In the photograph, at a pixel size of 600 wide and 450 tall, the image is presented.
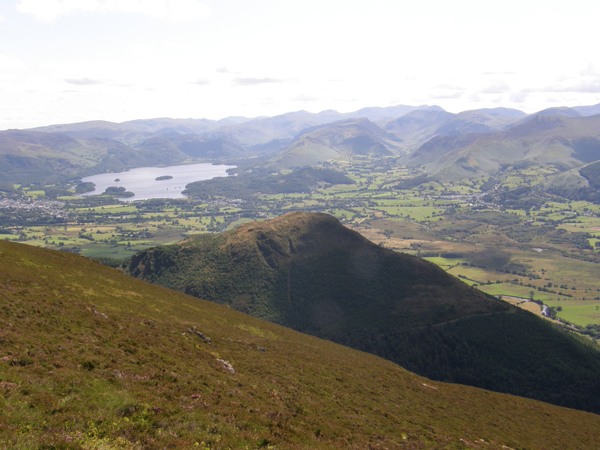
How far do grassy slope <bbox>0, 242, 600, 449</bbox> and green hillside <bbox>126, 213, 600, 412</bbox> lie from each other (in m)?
29.0

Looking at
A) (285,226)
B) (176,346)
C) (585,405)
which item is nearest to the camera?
(176,346)

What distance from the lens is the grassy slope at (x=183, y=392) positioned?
23.7m

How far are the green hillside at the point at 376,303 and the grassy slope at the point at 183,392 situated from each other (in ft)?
95.3

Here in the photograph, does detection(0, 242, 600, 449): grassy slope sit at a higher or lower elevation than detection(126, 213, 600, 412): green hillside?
higher

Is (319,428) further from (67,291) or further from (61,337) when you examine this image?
(67,291)

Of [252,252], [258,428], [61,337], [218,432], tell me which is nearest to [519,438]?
[258,428]

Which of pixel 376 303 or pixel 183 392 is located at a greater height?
pixel 183 392

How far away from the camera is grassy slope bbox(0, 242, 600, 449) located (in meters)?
23.7

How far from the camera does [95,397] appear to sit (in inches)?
1036

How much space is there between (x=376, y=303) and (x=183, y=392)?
12001 centimetres

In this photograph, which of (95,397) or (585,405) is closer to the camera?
(95,397)

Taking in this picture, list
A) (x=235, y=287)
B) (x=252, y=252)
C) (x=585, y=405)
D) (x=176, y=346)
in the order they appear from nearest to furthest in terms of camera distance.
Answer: (x=176, y=346) < (x=585, y=405) < (x=235, y=287) < (x=252, y=252)

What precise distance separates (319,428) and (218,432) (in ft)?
39.3

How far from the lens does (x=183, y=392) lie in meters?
32.3
